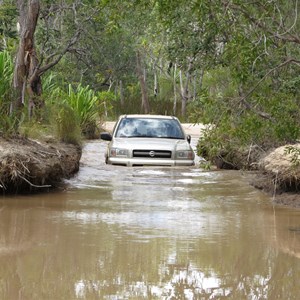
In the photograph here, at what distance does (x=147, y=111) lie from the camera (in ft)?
147

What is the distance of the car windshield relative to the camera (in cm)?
1683

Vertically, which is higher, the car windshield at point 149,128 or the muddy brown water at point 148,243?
the car windshield at point 149,128

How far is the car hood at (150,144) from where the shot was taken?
15.8 meters

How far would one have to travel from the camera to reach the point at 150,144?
52.3 feet

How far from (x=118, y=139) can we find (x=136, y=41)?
98.8ft

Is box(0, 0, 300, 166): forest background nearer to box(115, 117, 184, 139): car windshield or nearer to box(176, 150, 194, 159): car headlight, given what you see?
box(176, 150, 194, 159): car headlight

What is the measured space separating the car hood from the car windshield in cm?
37

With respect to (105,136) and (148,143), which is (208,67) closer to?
(148,143)

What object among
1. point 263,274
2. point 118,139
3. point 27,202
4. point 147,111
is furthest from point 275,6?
point 147,111

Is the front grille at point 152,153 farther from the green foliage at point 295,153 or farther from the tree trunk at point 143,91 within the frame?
the tree trunk at point 143,91

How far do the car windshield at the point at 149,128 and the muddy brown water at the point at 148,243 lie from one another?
8.73 feet

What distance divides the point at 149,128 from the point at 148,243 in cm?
850

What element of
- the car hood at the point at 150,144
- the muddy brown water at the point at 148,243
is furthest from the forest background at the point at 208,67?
the muddy brown water at the point at 148,243

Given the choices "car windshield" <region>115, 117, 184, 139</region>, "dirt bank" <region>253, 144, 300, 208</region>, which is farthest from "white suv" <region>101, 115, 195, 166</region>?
"dirt bank" <region>253, 144, 300, 208</region>
